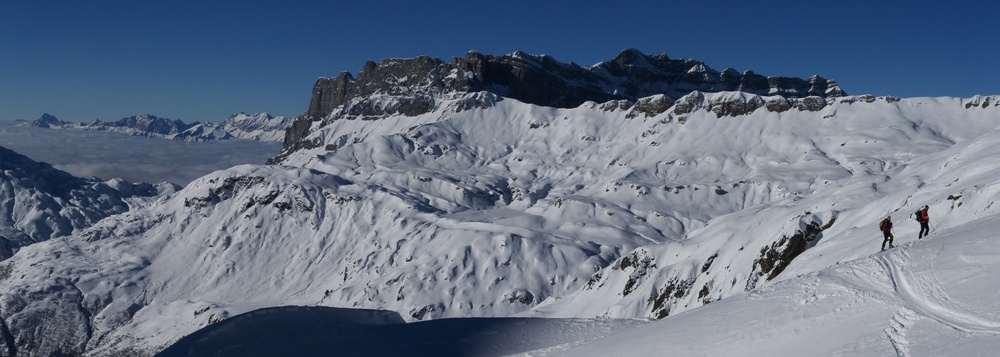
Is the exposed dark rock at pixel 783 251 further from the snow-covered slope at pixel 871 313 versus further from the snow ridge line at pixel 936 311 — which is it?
the snow ridge line at pixel 936 311

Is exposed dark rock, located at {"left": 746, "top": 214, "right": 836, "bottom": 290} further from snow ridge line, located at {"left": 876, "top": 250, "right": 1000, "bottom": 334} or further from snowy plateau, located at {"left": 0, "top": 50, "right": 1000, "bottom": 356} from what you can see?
snow ridge line, located at {"left": 876, "top": 250, "right": 1000, "bottom": 334}

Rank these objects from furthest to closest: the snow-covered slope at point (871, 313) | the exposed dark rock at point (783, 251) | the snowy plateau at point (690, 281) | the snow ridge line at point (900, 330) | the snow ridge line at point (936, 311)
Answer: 1. the exposed dark rock at point (783, 251)
2. the snowy plateau at point (690, 281)
3. the snow-covered slope at point (871, 313)
4. the snow ridge line at point (936, 311)
5. the snow ridge line at point (900, 330)

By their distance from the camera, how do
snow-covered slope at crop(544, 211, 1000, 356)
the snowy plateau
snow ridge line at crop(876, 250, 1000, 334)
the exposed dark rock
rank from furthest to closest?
the exposed dark rock
the snowy plateau
snow-covered slope at crop(544, 211, 1000, 356)
snow ridge line at crop(876, 250, 1000, 334)

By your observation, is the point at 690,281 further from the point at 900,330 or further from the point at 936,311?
the point at 900,330

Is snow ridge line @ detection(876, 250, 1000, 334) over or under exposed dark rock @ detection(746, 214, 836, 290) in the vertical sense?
over

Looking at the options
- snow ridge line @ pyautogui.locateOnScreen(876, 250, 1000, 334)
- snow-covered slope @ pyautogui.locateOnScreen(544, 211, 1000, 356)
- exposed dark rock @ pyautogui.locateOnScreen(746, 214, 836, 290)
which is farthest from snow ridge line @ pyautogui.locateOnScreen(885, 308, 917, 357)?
exposed dark rock @ pyautogui.locateOnScreen(746, 214, 836, 290)

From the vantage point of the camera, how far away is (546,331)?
61.4 meters

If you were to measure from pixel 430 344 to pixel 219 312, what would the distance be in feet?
431

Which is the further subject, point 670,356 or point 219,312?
point 219,312

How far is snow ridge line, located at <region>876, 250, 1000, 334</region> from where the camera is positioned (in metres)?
24.0

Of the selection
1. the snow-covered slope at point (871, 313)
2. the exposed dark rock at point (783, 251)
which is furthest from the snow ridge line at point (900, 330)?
the exposed dark rock at point (783, 251)

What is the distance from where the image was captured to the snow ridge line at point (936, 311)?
2397 centimetres

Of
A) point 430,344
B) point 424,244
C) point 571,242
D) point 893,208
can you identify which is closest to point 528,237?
point 571,242

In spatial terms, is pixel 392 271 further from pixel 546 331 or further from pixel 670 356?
pixel 670 356
